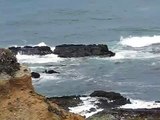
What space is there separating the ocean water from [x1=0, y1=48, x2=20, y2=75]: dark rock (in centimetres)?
3167

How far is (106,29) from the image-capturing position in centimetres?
7250

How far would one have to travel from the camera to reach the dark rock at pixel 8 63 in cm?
1121

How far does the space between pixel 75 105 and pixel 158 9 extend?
4683 cm

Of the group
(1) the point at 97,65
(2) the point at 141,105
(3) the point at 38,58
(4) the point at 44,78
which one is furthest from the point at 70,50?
(2) the point at 141,105

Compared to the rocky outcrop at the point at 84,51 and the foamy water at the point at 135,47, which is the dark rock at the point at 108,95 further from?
the rocky outcrop at the point at 84,51

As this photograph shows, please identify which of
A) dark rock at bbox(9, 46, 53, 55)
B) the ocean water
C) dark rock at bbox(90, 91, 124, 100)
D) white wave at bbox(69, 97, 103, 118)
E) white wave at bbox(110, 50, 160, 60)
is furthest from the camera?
dark rock at bbox(9, 46, 53, 55)

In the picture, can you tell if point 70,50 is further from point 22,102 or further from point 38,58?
point 22,102

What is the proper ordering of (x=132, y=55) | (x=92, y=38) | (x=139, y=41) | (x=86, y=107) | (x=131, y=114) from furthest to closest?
(x=92, y=38), (x=139, y=41), (x=132, y=55), (x=86, y=107), (x=131, y=114)

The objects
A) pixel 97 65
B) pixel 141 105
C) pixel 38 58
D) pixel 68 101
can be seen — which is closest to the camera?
pixel 141 105

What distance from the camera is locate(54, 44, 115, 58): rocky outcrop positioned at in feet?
191

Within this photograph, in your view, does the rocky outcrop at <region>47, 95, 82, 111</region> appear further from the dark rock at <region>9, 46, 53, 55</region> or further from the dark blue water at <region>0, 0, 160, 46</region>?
the dark blue water at <region>0, 0, 160, 46</region>

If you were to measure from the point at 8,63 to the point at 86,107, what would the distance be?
2743 cm

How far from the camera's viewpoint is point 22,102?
1118cm

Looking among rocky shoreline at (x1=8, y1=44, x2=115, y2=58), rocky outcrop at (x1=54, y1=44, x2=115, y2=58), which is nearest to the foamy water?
rocky outcrop at (x1=54, y1=44, x2=115, y2=58)
